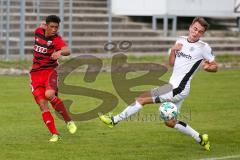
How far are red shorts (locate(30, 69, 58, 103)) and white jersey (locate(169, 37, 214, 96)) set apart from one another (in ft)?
6.66

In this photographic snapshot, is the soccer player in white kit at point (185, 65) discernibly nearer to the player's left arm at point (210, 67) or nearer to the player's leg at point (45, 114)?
the player's left arm at point (210, 67)

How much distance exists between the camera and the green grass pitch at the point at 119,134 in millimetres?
12406

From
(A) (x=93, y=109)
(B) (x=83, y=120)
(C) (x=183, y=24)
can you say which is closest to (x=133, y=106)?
(B) (x=83, y=120)

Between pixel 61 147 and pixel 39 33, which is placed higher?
pixel 39 33

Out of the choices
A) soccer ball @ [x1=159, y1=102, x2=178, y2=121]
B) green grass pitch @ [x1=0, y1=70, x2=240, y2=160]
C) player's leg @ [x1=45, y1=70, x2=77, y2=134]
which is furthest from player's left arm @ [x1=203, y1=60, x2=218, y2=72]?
player's leg @ [x1=45, y1=70, x2=77, y2=134]

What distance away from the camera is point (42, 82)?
1362 cm

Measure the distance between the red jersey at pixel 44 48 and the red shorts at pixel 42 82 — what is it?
8 cm

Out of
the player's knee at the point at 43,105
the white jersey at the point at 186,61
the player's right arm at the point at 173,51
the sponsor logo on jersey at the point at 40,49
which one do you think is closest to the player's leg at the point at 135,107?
the white jersey at the point at 186,61

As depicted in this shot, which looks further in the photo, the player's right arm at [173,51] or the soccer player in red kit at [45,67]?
the soccer player in red kit at [45,67]

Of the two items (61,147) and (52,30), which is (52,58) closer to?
(52,30)

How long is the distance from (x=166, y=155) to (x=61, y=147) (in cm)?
167

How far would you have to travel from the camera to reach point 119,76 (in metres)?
25.5

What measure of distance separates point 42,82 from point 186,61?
2439 millimetres

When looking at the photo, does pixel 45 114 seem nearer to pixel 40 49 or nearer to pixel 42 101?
pixel 42 101
